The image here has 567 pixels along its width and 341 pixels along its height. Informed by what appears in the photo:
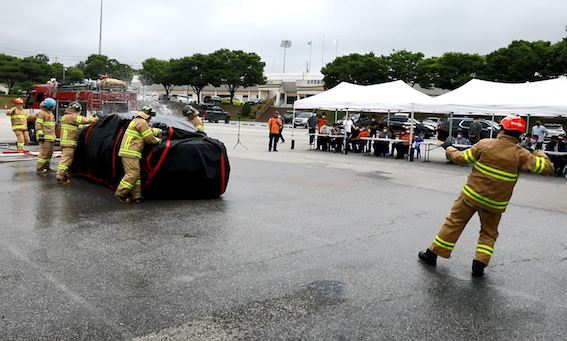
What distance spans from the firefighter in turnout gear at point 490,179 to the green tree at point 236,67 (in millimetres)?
64837

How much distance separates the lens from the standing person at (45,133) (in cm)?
1116

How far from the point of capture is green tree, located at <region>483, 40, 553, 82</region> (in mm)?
46938

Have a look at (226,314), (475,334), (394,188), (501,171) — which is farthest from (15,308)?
(394,188)

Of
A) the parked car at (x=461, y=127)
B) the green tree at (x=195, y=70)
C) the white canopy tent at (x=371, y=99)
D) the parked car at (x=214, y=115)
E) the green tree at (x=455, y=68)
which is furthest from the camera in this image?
the green tree at (x=195, y=70)

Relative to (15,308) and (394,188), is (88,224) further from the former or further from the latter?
(394,188)

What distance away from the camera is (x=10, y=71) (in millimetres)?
68750

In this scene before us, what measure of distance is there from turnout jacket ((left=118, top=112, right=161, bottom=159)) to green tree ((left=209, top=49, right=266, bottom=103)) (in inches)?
2415

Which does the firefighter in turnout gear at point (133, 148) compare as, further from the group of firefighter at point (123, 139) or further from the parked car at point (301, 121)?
the parked car at point (301, 121)

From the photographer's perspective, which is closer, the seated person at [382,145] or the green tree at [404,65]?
the seated person at [382,145]

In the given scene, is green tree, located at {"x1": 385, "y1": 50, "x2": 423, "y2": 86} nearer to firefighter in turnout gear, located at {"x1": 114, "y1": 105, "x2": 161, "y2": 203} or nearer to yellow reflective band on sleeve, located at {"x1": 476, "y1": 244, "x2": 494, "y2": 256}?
firefighter in turnout gear, located at {"x1": 114, "y1": 105, "x2": 161, "y2": 203}

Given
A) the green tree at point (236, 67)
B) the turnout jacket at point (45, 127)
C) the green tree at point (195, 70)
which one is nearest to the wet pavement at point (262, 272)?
the turnout jacket at point (45, 127)

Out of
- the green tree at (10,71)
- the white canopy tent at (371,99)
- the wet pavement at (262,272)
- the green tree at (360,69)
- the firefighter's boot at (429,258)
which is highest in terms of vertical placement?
the green tree at (360,69)

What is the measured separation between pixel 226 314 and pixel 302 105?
17.9 m

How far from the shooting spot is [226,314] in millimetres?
4094
